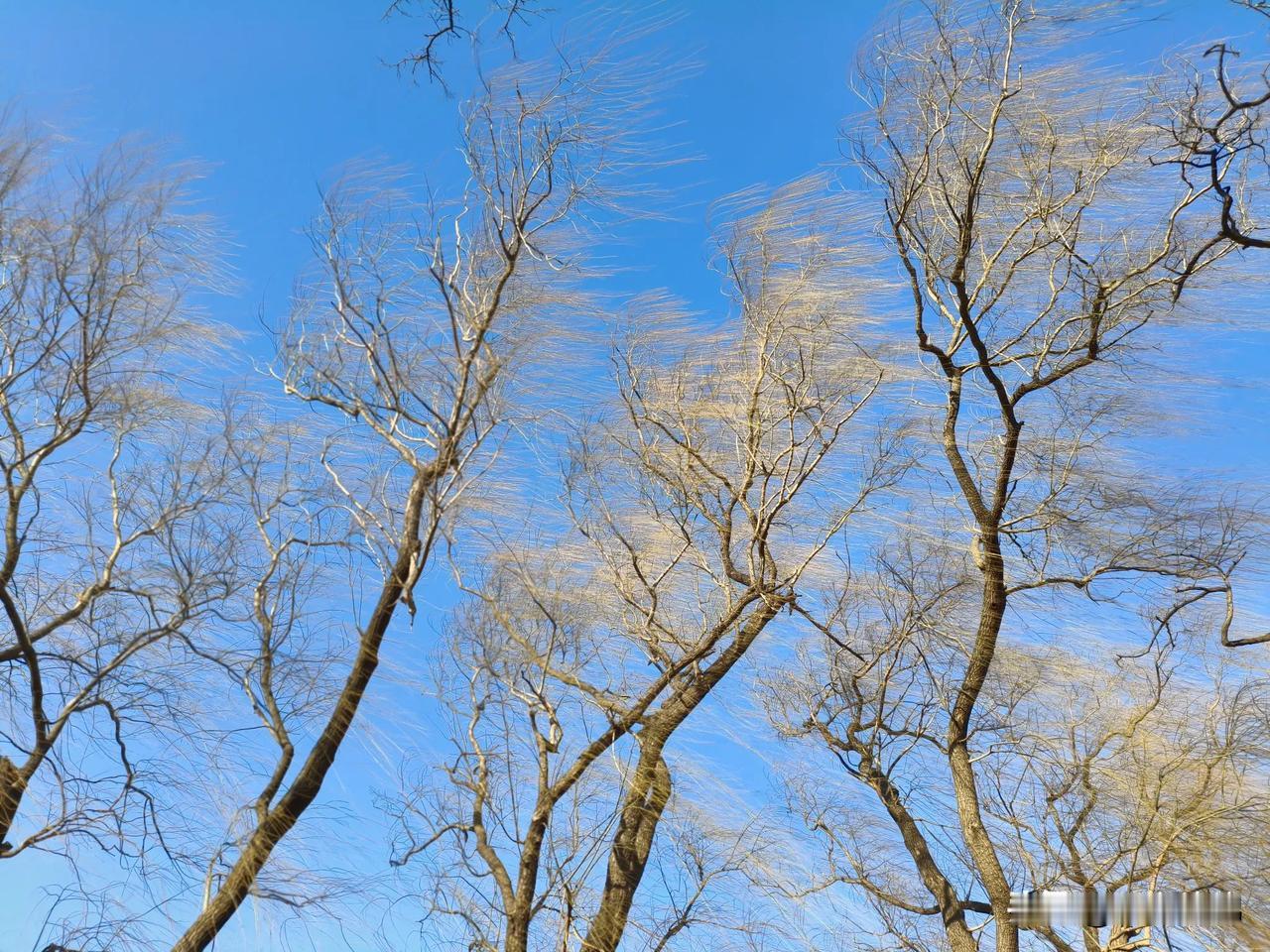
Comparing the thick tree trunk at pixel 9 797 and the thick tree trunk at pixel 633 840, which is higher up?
the thick tree trunk at pixel 633 840

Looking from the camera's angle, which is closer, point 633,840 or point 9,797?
point 9,797

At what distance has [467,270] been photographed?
5516mm

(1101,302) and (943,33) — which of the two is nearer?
(1101,302)

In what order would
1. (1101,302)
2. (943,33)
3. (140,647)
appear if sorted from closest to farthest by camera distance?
(140,647) < (1101,302) < (943,33)

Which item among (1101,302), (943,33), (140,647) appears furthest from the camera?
(943,33)

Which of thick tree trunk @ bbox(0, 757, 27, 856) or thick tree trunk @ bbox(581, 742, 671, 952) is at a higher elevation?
thick tree trunk @ bbox(581, 742, 671, 952)

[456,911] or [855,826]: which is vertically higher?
[855,826]

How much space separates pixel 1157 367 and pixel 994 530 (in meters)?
1.38

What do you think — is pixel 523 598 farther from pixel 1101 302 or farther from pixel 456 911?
pixel 1101 302

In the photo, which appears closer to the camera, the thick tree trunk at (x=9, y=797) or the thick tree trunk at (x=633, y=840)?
the thick tree trunk at (x=9, y=797)

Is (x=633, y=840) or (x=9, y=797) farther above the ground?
(x=633, y=840)

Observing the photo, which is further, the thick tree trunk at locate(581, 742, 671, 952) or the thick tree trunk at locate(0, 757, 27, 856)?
the thick tree trunk at locate(581, 742, 671, 952)

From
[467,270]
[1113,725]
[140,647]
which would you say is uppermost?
[467,270]

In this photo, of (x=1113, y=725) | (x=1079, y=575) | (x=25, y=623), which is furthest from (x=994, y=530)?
(x=25, y=623)
